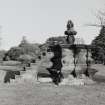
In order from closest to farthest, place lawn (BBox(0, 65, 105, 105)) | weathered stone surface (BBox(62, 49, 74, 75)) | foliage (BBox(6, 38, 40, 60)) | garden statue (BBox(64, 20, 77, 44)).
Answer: lawn (BBox(0, 65, 105, 105)) → weathered stone surface (BBox(62, 49, 74, 75)) → garden statue (BBox(64, 20, 77, 44)) → foliage (BBox(6, 38, 40, 60))

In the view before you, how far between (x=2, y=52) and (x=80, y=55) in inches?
1588

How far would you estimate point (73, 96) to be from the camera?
430 inches

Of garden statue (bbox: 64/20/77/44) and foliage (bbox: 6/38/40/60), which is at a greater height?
garden statue (bbox: 64/20/77/44)

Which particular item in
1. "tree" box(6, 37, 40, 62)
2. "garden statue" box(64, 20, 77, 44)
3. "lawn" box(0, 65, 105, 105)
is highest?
"garden statue" box(64, 20, 77, 44)

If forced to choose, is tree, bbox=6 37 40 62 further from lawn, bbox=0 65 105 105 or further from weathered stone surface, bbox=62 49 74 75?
lawn, bbox=0 65 105 105

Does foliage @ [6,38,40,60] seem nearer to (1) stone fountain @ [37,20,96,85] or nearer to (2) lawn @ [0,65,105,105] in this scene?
(1) stone fountain @ [37,20,96,85]

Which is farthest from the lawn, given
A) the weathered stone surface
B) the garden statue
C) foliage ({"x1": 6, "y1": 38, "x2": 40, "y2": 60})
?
foliage ({"x1": 6, "y1": 38, "x2": 40, "y2": 60})

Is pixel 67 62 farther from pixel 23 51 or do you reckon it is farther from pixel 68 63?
pixel 23 51

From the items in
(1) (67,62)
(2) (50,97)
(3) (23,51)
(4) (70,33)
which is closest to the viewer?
(2) (50,97)

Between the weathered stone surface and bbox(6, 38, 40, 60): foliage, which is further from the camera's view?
bbox(6, 38, 40, 60): foliage

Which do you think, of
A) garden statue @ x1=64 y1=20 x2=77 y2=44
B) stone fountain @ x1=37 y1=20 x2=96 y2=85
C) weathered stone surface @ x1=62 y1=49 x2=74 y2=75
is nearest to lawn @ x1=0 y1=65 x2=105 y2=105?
stone fountain @ x1=37 y1=20 x2=96 y2=85

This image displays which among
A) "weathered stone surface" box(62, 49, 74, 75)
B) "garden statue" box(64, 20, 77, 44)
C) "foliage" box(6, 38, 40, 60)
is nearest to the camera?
"weathered stone surface" box(62, 49, 74, 75)

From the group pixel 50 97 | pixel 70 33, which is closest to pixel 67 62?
pixel 70 33

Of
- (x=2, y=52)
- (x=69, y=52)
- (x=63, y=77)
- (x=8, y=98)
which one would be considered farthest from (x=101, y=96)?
(x=2, y=52)
